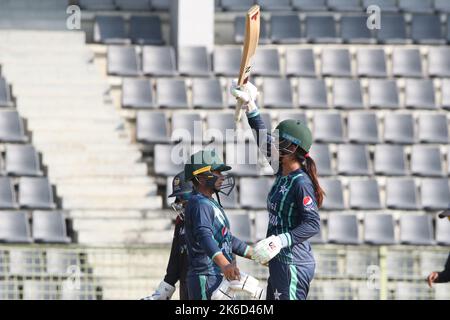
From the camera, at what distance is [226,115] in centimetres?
1858

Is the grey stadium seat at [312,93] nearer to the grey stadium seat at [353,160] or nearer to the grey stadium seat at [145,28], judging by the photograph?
the grey stadium seat at [353,160]

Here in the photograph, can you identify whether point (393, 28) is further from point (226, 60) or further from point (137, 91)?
point (137, 91)

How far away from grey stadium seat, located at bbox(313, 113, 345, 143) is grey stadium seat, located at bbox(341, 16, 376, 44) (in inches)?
62.4

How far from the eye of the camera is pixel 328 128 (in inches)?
744

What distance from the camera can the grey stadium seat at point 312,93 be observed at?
1917cm

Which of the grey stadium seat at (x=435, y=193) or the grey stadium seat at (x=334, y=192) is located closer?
the grey stadium seat at (x=334, y=192)

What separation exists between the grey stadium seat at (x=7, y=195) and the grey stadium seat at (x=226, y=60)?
11.2 ft

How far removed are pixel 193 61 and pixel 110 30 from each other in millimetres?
1350

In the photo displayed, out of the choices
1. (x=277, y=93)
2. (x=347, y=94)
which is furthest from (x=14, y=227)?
(x=347, y=94)

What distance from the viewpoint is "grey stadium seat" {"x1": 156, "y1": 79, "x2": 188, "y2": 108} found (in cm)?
1878

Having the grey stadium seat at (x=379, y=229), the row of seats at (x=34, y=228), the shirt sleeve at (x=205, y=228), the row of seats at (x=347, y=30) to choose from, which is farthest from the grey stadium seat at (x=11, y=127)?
the shirt sleeve at (x=205, y=228)

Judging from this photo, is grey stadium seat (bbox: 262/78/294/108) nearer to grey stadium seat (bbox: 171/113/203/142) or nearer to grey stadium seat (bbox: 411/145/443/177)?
grey stadium seat (bbox: 171/113/203/142)

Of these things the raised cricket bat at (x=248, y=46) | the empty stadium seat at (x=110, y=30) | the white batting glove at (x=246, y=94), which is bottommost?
the white batting glove at (x=246, y=94)
